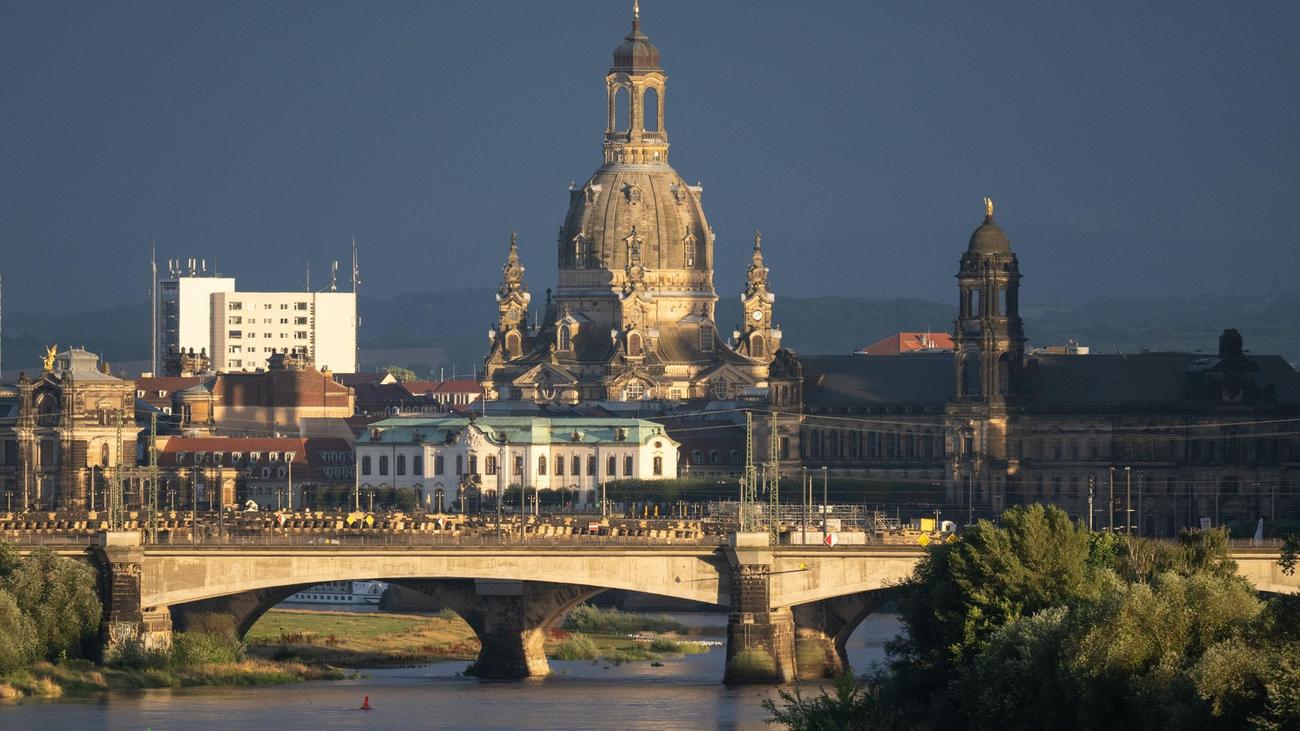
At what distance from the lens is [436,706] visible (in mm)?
149625

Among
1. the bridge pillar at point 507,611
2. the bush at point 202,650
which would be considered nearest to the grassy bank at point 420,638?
the bush at point 202,650

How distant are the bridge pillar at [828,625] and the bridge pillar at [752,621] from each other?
2.79 meters

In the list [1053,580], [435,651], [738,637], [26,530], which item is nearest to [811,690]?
[738,637]

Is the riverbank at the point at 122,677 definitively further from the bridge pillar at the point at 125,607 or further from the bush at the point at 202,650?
the bridge pillar at the point at 125,607

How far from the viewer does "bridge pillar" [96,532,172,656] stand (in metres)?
156

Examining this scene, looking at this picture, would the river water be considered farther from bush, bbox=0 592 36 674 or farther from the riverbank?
bush, bbox=0 592 36 674

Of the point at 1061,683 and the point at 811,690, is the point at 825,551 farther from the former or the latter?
the point at 1061,683

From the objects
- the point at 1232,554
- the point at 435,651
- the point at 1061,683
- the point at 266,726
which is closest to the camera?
the point at 1061,683

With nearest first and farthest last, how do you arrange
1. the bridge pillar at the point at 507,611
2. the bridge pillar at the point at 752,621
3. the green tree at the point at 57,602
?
the green tree at the point at 57,602
the bridge pillar at the point at 752,621
the bridge pillar at the point at 507,611

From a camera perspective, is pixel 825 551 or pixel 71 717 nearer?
pixel 71 717

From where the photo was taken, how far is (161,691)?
503 feet

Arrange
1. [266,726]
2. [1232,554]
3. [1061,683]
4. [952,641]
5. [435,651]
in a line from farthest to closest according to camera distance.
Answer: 1. [435,651]
2. [1232,554]
3. [266,726]
4. [952,641]
5. [1061,683]

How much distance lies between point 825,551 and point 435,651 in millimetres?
24728

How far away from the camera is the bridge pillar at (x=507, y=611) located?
162m
